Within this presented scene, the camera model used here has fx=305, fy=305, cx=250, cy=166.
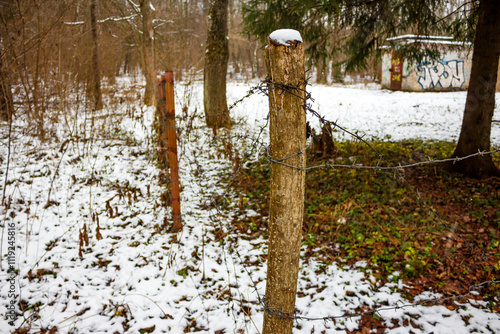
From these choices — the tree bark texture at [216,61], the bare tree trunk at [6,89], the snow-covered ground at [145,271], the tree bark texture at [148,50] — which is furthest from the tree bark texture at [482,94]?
the tree bark texture at [148,50]

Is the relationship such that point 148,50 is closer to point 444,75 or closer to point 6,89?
point 6,89

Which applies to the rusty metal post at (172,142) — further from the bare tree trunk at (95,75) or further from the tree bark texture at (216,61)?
the bare tree trunk at (95,75)

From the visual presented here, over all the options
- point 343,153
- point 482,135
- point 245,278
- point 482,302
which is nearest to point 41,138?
point 245,278

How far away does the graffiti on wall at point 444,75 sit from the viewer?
1612 centimetres

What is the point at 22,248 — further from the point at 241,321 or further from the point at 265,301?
the point at 265,301

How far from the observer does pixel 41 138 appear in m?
7.50

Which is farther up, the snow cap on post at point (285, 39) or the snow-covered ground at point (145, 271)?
the snow cap on post at point (285, 39)

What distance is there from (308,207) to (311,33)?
3771 millimetres

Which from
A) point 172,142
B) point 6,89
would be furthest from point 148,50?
point 172,142

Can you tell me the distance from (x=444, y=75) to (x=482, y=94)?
44.1 feet

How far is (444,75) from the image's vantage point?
16.4 metres

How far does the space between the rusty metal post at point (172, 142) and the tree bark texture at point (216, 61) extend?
3.74 metres

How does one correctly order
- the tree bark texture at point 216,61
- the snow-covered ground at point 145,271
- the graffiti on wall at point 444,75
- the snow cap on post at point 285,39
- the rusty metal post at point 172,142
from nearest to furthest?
the snow cap on post at point 285,39
the snow-covered ground at point 145,271
the rusty metal post at point 172,142
the tree bark texture at point 216,61
the graffiti on wall at point 444,75

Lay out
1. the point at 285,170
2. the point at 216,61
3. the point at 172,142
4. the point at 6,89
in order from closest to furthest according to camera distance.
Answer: the point at 285,170 < the point at 172,142 < the point at 6,89 < the point at 216,61
